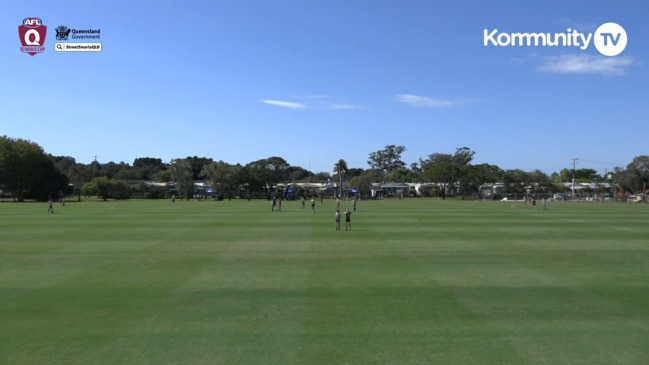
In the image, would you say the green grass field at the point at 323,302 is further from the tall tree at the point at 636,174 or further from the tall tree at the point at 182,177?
the tall tree at the point at 636,174

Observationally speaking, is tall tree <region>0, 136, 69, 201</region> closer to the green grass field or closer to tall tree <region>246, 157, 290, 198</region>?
tall tree <region>246, 157, 290, 198</region>

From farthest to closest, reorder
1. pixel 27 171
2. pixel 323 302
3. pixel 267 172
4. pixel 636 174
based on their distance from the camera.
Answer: pixel 636 174
pixel 267 172
pixel 27 171
pixel 323 302

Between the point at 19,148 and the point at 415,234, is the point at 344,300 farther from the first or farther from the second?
the point at 19,148

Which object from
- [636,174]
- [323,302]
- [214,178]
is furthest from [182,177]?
[636,174]

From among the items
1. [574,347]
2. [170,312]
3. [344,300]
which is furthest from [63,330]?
[574,347]

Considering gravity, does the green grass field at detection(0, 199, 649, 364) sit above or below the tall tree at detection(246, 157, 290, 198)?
below

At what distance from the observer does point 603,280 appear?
15.7 m

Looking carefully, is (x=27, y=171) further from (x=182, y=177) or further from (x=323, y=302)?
(x=323, y=302)

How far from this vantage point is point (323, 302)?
1282 cm

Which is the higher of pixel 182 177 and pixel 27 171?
pixel 27 171

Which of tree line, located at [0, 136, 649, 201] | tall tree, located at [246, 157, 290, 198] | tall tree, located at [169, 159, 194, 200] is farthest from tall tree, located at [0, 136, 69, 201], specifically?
tall tree, located at [246, 157, 290, 198]

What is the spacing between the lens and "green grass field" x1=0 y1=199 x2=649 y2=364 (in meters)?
9.28

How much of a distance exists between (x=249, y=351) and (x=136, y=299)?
519cm

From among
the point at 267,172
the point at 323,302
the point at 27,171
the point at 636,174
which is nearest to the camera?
the point at 323,302
